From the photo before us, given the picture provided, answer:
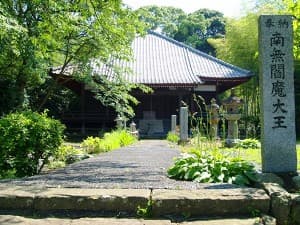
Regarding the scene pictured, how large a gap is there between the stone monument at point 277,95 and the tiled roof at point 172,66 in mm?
16028

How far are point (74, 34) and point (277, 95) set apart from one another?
27.0 feet

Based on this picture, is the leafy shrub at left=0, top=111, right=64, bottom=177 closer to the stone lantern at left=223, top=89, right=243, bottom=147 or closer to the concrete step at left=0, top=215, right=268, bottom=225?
the concrete step at left=0, top=215, right=268, bottom=225

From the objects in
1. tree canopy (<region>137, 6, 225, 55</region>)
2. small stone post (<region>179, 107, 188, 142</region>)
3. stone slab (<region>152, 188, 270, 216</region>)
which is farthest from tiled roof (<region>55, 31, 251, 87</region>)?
tree canopy (<region>137, 6, 225, 55</region>)

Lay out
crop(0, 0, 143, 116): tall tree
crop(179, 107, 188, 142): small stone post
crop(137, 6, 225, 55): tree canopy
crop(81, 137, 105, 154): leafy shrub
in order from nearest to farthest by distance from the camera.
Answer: crop(0, 0, 143, 116): tall tree → crop(81, 137, 105, 154): leafy shrub → crop(179, 107, 188, 142): small stone post → crop(137, 6, 225, 55): tree canopy

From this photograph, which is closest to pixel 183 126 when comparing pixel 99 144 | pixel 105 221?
pixel 99 144

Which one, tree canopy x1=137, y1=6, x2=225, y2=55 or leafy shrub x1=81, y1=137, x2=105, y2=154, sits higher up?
tree canopy x1=137, y1=6, x2=225, y2=55

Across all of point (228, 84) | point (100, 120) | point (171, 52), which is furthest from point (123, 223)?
point (171, 52)

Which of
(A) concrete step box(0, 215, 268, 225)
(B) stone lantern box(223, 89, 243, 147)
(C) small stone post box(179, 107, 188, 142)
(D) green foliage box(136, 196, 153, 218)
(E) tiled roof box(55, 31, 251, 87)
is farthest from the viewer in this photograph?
(E) tiled roof box(55, 31, 251, 87)

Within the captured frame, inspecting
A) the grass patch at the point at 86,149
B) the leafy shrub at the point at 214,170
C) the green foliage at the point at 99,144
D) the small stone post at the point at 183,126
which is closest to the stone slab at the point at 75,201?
the leafy shrub at the point at 214,170

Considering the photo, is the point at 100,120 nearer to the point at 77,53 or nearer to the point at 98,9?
the point at 77,53

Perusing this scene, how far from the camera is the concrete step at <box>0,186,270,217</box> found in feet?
12.9

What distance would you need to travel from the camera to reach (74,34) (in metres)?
12.0

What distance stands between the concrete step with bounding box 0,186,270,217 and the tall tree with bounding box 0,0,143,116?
330 cm

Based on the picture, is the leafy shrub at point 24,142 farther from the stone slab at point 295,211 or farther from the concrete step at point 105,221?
the stone slab at point 295,211
